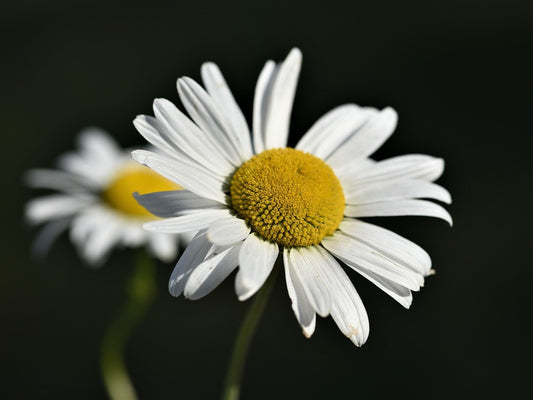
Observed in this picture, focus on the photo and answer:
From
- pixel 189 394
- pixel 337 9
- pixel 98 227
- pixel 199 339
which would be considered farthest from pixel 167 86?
pixel 98 227

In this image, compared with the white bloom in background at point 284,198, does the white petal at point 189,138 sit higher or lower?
higher

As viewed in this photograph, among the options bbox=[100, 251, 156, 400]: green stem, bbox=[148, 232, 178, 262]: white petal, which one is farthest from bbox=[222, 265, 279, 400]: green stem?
bbox=[148, 232, 178, 262]: white petal

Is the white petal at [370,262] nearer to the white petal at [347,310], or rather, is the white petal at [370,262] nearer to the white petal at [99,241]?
the white petal at [347,310]

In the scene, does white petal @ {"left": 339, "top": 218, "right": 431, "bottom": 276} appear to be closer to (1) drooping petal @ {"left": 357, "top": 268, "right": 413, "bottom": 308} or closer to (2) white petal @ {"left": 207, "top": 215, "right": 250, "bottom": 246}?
(1) drooping petal @ {"left": 357, "top": 268, "right": 413, "bottom": 308}

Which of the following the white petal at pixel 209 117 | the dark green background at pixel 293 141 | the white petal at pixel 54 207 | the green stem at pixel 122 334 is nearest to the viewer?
the white petal at pixel 209 117

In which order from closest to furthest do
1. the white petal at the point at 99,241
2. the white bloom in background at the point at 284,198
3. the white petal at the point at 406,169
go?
the white bloom in background at the point at 284,198 < the white petal at the point at 406,169 < the white petal at the point at 99,241

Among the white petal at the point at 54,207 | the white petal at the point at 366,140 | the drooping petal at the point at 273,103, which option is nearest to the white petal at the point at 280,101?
the drooping petal at the point at 273,103

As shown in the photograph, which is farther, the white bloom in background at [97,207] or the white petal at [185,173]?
the white bloom in background at [97,207]

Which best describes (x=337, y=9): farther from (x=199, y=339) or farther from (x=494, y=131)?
(x=199, y=339)
